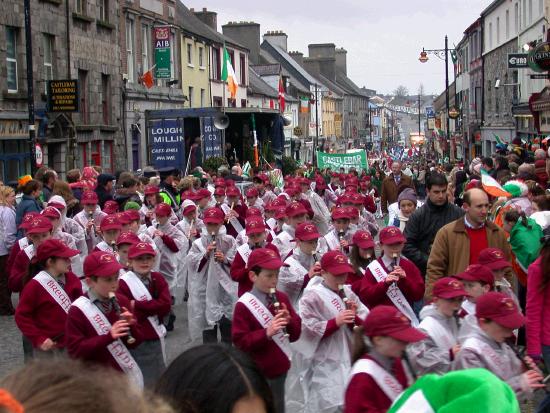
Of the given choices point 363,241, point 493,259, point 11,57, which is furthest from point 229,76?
point 493,259

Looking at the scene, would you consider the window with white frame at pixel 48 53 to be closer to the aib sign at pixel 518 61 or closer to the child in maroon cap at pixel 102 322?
the aib sign at pixel 518 61

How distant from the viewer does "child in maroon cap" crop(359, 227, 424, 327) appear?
23.7ft

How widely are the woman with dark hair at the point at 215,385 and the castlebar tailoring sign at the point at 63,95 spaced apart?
22338 millimetres

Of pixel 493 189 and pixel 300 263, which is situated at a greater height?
pixel 493 189

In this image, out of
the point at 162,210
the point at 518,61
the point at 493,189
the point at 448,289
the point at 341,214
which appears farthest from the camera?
the point at 518,61

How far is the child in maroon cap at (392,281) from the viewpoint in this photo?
23.7 feet

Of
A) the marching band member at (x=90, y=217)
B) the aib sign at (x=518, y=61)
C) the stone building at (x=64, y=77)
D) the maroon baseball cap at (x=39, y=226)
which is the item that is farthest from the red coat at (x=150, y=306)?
the aib sign at (x=518, y=61)

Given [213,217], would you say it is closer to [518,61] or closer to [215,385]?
[215,385]

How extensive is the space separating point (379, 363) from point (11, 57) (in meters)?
20.7

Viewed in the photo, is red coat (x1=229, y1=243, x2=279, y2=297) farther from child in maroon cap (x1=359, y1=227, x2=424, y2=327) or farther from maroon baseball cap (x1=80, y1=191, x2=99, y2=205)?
maroon baseball cap (x1=80, y1=191, x2=99, y2=205)

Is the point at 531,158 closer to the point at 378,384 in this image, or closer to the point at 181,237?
the point at 181,237

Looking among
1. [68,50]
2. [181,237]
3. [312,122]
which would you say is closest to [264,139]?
[68,50]

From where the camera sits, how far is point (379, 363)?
4.74m

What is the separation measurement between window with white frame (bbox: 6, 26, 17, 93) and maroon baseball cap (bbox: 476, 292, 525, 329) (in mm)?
19971
